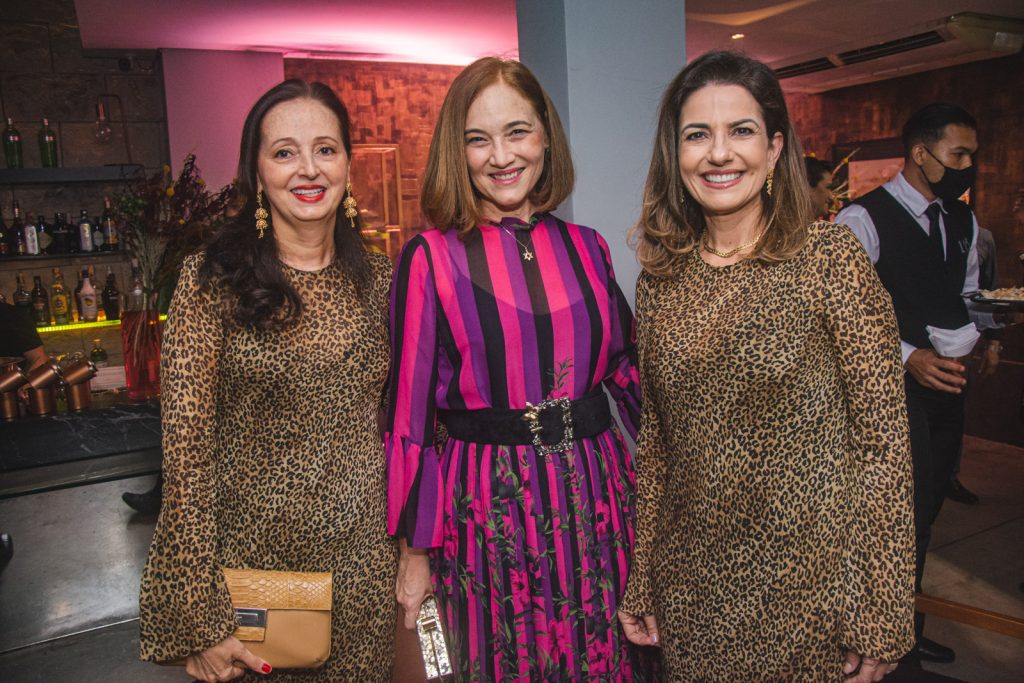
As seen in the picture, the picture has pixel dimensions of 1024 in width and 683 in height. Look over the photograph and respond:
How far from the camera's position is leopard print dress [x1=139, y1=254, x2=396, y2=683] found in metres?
1.44

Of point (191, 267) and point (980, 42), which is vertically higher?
point (980, 42)

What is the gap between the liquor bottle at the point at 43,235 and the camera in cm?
553

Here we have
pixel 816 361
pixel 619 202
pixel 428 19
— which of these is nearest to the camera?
pixel 816 361

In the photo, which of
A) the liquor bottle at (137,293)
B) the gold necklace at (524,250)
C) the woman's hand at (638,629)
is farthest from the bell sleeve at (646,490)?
the liquor bottle at (137,293)

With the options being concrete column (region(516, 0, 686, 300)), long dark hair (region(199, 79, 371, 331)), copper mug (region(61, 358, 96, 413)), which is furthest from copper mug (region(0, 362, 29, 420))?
concrete column (region(516, 0, 686, 300))

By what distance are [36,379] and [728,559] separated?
2.71 m

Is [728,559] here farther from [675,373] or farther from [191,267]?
[191,267]

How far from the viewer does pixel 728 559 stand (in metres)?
1.39

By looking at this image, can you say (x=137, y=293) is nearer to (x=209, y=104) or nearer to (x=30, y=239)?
(x=30, y=239)

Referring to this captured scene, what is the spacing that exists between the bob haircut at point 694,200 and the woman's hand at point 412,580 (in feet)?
2.70

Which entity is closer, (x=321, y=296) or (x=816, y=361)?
(x=816, y=361)

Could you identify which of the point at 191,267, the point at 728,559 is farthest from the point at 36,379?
the point at 728,559

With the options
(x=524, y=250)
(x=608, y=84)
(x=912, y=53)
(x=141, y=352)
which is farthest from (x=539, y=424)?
(x=912, y=53)

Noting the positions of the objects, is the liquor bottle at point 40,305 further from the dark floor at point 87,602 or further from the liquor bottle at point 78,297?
the dark floor at point 87,602
